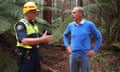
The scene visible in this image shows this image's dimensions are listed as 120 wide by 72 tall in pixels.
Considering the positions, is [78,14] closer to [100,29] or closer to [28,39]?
[28,39]

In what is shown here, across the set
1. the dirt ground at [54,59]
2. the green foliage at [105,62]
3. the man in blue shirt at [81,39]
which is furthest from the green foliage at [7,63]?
the man in blue shirt at [81,39]

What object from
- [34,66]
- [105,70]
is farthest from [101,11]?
[34,66]

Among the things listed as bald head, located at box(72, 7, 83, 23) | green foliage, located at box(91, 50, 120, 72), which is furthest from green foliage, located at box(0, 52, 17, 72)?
bald head, located at box(72, 7, 83, 23)

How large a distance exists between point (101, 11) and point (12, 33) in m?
2.52

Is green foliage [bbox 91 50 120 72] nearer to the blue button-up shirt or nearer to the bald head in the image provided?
the blue button-up shirt

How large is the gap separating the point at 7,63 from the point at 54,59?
2.21m

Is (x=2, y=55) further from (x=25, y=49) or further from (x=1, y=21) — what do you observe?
(x=25, y=49)

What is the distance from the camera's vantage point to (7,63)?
8312 mm

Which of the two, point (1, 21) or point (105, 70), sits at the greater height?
point (1, 21)

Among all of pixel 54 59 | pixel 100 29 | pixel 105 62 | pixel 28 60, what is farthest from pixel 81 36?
pixel 54 59

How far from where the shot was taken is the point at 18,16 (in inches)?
319

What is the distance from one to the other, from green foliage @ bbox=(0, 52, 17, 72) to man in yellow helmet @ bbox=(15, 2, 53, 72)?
10.6 feet

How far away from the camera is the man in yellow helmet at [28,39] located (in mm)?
4777

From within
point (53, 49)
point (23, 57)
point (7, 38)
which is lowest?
point (53, 49)
